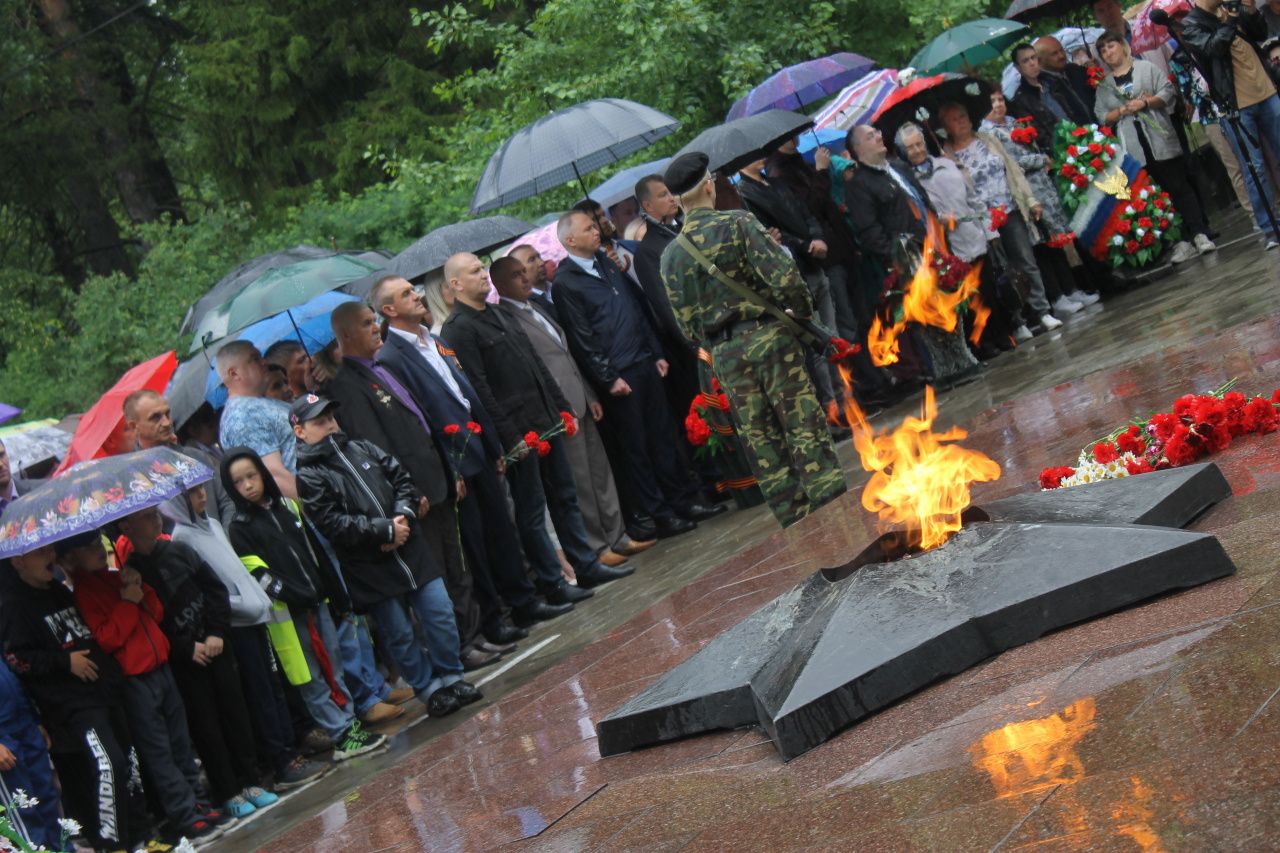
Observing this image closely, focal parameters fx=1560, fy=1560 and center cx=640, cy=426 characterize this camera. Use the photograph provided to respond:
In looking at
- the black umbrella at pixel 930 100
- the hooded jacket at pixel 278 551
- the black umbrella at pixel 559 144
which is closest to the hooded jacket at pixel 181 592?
the hooded jacket at pixel 278 551

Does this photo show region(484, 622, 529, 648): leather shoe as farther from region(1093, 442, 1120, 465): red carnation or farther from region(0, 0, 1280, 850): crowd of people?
region(1093, 442, 1120, 465): red carnation

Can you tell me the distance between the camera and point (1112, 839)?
3145 mm

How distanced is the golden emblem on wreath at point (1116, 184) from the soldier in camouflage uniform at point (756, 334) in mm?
6956

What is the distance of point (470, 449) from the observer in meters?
9.64

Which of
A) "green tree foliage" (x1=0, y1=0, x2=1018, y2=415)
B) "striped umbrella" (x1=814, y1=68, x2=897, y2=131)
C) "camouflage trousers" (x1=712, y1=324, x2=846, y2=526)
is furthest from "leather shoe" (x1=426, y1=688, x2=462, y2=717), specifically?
"green tree foliage" (x1=0, y1=0, x2=1018, y2=415)

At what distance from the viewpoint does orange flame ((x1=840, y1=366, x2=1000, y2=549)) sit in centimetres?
549

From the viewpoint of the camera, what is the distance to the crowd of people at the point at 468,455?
755 cm

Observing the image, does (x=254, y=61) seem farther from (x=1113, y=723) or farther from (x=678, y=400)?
(x=1113, y=723)

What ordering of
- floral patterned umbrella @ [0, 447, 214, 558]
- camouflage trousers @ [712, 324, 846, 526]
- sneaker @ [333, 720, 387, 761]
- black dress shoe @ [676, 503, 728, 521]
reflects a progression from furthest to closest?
black dress shoe @ [676, 503, 728, 521] → sneaker @ [333, 720, 387, 761] → camouflage trousers @ [712, 324, 846, 526] → floral patterned umbrella @ [0, 447, 214, 558]

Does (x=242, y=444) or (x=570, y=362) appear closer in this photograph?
(x=242, y=444)

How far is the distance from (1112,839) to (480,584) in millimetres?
6920

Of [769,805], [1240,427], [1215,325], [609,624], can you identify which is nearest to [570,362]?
[609,624]

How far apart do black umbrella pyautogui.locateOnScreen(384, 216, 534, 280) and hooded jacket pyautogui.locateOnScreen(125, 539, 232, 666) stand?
411 cm

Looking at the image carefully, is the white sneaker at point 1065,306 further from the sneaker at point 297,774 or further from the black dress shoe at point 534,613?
the sneaker at point 297,774
